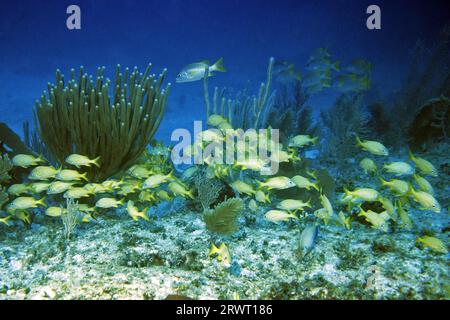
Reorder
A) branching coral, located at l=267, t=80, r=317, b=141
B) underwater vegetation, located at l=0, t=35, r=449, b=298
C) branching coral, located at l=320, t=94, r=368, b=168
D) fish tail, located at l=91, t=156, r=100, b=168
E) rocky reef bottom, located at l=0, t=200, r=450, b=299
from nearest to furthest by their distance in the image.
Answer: rocky reef bottom, located at l=0, t=200, r=450, b=299 < underwater vegetation, located at l=0, t=35, r=449, b=298 < fish tail, located at l=91, t=156, r=100, b=168 < branching coral, located at l=320, t=94, r=368, b=168 < branching coral, located at l=267, t=80, r=317, b=141

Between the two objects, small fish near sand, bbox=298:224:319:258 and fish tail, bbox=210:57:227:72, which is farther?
fish tail, bbox=210:57:227:72

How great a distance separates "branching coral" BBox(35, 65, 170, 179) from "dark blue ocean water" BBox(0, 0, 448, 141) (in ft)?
48.5

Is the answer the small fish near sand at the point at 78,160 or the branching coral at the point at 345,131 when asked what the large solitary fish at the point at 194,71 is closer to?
the small fish near sand at the point at 78,160

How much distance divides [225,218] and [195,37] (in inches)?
3127

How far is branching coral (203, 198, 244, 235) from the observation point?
13.5 feet

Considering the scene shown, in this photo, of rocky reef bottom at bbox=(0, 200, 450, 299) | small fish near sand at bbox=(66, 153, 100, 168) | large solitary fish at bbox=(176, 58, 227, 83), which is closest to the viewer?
rocky reef bottom at bbox=(0, 200, 450, 299)

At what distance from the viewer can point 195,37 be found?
76.6m

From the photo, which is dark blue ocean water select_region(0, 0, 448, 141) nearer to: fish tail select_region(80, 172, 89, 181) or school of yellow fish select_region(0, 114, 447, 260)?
school of yellow fish select_region(0, 114, 447, 260)

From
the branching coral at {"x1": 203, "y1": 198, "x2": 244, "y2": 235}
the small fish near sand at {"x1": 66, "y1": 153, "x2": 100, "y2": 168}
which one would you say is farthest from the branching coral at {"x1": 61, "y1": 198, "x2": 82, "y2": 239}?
the branching coral at {"x1": 203, "y1": 198, "x2": 244, "y2": 235}

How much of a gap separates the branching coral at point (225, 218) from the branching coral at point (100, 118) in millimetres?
1839

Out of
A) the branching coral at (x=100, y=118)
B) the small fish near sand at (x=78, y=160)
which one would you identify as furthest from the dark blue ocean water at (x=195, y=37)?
the small fish near sand at (x=78, y=160)

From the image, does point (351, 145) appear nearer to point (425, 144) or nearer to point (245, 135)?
point (425, 144)

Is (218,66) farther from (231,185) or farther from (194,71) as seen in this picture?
(231,185)

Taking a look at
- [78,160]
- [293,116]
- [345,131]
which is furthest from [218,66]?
[345,131]
